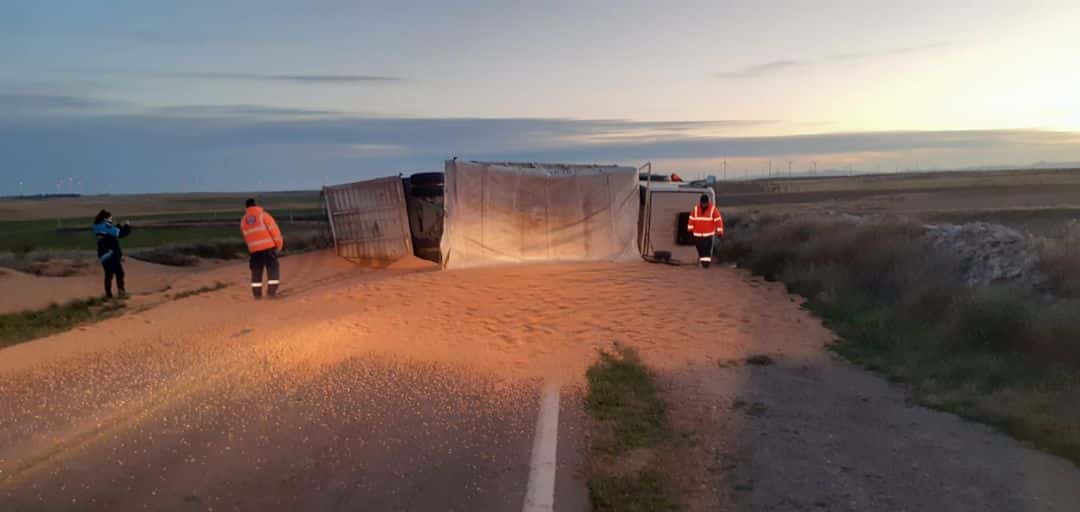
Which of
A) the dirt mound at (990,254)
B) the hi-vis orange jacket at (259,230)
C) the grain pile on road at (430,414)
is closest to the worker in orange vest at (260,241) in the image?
the hi-vis orange jacket at (259,230)

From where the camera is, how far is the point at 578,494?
6.34m

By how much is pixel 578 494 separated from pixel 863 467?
2.31 meters

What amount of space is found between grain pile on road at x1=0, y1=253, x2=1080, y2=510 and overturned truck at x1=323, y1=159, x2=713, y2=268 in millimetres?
5156

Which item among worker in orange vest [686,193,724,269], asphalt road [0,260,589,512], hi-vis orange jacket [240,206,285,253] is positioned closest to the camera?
asphalt road [0,260,589,512]

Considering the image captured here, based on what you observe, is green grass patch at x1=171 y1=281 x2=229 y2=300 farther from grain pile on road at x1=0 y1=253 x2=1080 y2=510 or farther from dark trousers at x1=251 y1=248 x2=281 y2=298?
grain pile on road at x1=0 y1=253 x2=1080 y2=510

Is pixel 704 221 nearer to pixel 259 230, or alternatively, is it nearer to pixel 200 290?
pixel 259 230

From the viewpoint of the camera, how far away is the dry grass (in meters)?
8.93

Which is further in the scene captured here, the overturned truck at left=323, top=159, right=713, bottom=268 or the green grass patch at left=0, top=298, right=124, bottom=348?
the overturned truck at left=323, top=159, right=713, bottom=268

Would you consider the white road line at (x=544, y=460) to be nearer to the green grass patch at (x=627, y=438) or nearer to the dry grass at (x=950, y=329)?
the green grass patch at (x=627, y=438)

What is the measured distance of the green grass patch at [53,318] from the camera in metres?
14.2

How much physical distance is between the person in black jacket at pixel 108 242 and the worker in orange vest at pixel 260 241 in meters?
4.05

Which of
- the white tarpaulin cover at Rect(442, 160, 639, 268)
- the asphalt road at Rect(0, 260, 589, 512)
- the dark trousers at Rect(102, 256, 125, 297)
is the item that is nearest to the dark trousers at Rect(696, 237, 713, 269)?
the white tarpaulin cover at Rect(442, 160, 639, 268)

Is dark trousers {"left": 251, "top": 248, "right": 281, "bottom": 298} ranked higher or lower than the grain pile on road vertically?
higher

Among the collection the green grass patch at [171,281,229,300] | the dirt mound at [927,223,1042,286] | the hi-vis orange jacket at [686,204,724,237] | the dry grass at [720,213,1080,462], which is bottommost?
the green grass patch at [171,281,229,300]
